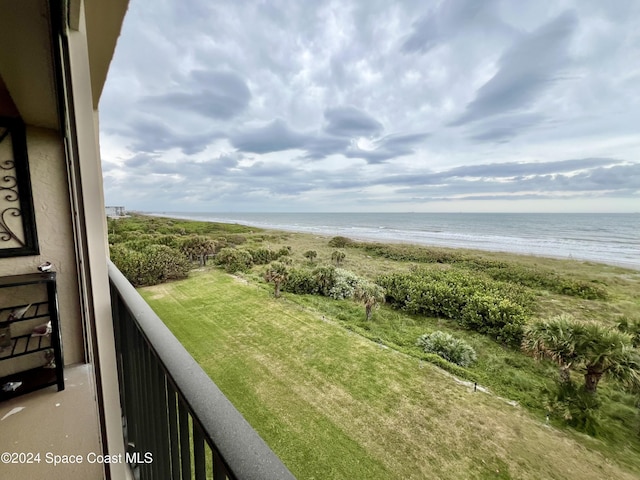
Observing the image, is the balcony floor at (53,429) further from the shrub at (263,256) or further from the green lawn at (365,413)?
the shrub at (263,256)

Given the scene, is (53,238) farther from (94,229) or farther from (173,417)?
(173,417)

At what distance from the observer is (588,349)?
574 cm

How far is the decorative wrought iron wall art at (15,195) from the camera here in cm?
147

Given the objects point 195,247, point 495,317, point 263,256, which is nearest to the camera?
point 495,317

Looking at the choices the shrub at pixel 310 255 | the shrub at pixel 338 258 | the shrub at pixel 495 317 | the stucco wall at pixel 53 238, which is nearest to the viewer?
the stucco wall at pixel 53 238

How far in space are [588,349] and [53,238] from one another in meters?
8.83

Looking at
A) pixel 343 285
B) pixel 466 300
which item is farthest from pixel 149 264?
pixel 466 300

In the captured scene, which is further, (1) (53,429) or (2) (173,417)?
(1) (53,429)

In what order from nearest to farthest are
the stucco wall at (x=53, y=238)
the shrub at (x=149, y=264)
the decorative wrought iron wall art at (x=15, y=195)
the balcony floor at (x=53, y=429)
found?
the balcony floor at (x=53, y=429) < the decorative wrought iron wall art at (x=15, y=195) < the stucco wall at (x=53, y=238) < the shrub at (x=149, y=264)

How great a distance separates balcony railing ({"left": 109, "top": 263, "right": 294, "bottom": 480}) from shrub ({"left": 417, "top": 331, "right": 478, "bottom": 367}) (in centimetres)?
856

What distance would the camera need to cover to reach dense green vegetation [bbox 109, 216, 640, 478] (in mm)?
5840

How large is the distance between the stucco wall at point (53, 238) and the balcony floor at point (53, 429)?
0.24 meters

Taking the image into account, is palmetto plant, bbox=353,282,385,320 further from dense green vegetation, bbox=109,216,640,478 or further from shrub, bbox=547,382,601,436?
shrub, bbox=547,382,601,436

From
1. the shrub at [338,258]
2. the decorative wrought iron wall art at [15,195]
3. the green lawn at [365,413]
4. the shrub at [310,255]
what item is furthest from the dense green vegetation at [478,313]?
the decorative wrought iron wall art at [15,195]
